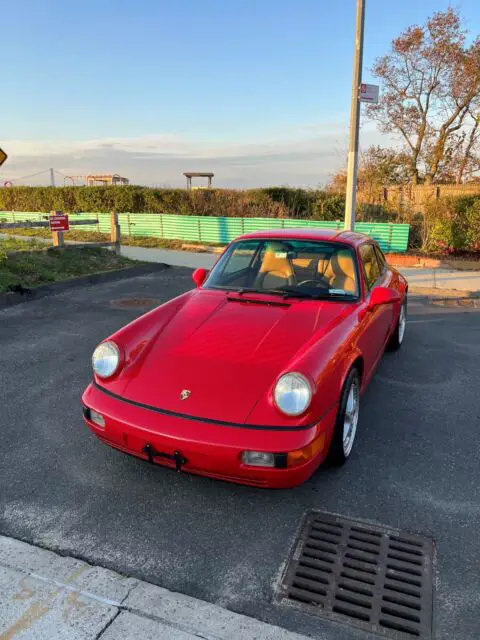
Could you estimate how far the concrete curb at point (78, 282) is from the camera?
792cm

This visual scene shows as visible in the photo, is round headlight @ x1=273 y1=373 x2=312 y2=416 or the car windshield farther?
the car windshield

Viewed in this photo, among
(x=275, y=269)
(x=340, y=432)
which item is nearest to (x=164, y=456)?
(x=340, y=432)

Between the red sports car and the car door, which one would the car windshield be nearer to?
the red sports car

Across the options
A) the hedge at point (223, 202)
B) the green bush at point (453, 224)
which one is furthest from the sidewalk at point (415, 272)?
the hedge at point (223, 202)

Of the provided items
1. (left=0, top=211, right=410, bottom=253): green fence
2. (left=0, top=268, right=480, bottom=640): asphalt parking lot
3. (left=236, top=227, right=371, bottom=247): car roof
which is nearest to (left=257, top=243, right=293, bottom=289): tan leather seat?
(left=236, top=227, right=371, bottom=247): car roof

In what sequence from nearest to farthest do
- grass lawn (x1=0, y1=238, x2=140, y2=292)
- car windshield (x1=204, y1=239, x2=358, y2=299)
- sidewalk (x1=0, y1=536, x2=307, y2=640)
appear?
sidewalk (x1=0, y1=536, x2=307, y2=640), car windshield (x1=204, y1=239, x2=358, y2=299), grass lawn (x1=0, y1=238, x2=140, y2=292)

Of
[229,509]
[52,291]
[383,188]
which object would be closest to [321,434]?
[229,509]

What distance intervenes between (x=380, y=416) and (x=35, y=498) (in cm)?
278

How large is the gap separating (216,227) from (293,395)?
45.5 ft

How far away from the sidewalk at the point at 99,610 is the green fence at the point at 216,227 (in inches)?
449

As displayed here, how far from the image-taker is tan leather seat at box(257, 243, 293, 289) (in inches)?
160

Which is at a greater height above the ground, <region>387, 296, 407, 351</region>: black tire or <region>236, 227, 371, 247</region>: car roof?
<region>236, 227, 371, 247</region>: car roof

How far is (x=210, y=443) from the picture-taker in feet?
8.30

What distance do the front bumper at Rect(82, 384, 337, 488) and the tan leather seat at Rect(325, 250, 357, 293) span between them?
142 cm
